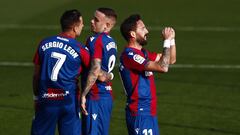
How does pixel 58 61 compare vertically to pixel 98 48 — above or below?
below

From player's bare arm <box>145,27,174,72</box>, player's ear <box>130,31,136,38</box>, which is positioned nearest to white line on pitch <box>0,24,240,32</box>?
player's ear <box>130,31,136,38</box>

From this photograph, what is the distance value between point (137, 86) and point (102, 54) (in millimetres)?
886

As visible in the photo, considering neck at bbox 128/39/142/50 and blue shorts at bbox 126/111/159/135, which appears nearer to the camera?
blue shorts at bbox 126/111/159/135

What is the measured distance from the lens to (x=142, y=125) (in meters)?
11.0

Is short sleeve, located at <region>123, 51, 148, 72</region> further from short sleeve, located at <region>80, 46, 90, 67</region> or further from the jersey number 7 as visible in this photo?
the jersey number 7

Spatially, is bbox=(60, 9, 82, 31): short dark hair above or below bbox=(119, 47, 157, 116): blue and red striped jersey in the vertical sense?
above

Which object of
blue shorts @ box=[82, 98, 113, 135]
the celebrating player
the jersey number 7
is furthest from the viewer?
blue shorts @ box=[82, 98, 113, 135]

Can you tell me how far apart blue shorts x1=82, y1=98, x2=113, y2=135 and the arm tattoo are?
420 mm

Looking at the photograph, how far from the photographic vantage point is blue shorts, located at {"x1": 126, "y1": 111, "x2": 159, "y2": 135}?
1092cm

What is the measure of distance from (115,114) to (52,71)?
5.23 m

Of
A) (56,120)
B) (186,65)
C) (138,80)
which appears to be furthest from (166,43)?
(186,65)

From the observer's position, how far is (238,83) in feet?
63.3

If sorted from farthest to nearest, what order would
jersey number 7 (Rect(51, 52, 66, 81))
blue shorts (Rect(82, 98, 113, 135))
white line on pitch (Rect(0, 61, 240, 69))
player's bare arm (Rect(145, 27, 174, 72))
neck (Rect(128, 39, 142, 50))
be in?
1. white line on pitch (Rect(0, 61, 240, 69))
2. blue shorts (Rect(82, 98, 113, 135))
3. jersey number 7 (Rect(51, 52, 66, 81))
4. neck (Rect(128, 39, 142, 50))
5. player's bare arm (Rect(145, 27, 174, 72))

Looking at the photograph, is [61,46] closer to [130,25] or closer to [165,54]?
[130,25]
